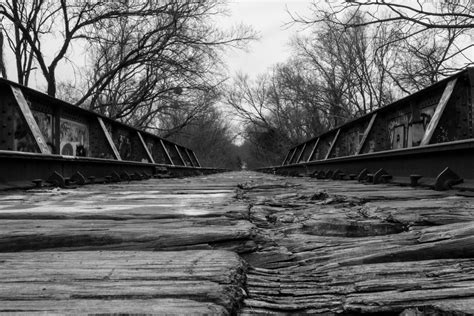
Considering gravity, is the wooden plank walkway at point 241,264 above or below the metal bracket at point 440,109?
below

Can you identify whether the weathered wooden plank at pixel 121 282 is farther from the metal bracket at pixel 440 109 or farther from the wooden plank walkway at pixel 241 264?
the metal bracket at pixel 440 109

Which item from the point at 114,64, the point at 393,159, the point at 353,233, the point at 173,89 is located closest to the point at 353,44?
the point at 173,89

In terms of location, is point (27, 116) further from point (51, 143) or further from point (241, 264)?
point (241, 264)

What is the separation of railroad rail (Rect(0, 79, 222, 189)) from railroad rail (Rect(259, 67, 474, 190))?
13.3ft

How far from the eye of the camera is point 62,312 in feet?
3.05

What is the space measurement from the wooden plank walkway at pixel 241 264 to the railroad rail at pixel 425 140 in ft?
5.64

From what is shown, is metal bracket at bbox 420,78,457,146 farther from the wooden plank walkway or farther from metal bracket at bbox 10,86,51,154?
metal bracket at bbox 10,86,51,154

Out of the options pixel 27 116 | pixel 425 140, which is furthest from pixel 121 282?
pixel 425 140

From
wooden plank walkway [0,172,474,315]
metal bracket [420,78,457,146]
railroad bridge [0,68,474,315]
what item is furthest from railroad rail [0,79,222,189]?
→ metal bracket [420,78,457,146]

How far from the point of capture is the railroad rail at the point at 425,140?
3977 mm

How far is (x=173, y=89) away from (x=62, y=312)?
851 inches

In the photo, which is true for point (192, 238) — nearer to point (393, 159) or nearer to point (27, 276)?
point (27, 276)

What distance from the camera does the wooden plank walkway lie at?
1.03m

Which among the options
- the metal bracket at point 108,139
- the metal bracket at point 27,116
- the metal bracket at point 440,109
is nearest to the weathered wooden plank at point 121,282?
the metal bracket at point 27,116
